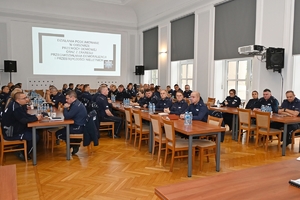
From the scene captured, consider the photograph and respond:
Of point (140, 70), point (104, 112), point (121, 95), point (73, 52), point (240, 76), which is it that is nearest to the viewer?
point (104, 112)

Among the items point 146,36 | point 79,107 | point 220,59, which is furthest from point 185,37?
point 79,107

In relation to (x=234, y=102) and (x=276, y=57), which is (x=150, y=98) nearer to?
(x=234, y=102)

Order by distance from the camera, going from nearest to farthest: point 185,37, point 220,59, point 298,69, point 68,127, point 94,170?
point 94,170 < point 68,127 < point 298,69 < point 220,59 < point 185,37

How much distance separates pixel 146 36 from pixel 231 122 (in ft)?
25.9

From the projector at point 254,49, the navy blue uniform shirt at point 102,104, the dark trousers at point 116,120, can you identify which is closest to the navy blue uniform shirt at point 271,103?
the projector at point 254,49

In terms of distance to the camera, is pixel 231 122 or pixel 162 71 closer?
pixel 231 122

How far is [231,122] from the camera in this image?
702 cm

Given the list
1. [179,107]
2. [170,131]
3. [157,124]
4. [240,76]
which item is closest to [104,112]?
[179,107]

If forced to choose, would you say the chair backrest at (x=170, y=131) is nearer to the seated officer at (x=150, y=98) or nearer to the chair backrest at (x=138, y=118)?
the chair backrest at (x=138, y=118)

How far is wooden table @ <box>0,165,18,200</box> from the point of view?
1599 millimetres

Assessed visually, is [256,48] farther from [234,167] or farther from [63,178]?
[63,178]

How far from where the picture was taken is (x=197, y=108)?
497 cm

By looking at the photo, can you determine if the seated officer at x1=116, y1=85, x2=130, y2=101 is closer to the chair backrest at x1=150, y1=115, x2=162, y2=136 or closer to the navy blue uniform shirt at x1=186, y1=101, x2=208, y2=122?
the navy blue uniform shirt at x1=186, y1=101, x2=208, y2=122

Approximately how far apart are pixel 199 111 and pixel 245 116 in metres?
1.52
